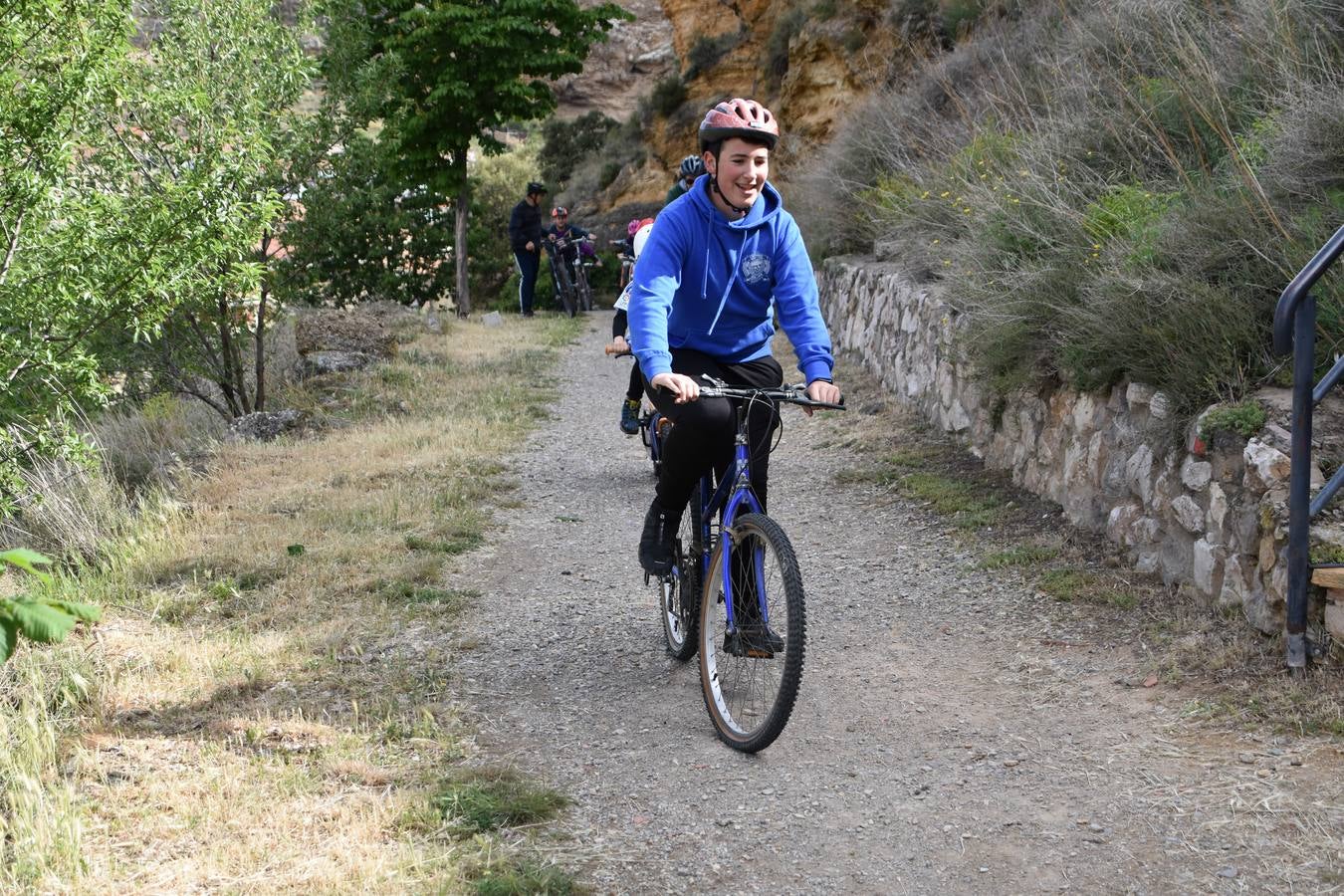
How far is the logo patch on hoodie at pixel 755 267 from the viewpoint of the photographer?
4492mm

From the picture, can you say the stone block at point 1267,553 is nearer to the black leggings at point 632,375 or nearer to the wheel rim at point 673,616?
the wheel rim at point 673,616

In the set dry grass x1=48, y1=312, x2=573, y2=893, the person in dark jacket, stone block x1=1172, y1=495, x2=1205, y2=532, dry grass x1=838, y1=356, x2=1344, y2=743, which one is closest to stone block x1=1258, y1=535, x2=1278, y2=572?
dry grass x1=838, y1=356, x2=1344, y2=743

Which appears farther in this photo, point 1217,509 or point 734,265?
point 1217,509

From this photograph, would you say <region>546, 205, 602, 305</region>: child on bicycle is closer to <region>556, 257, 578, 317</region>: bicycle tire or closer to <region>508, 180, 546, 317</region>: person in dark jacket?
<region>556, 257, 578, 317</region>: bicycle tire

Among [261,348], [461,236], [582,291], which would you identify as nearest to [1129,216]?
[261,348]

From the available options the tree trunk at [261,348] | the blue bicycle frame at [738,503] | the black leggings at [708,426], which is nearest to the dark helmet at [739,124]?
the black leggings at [708,426]

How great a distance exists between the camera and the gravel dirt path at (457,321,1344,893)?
3529mm

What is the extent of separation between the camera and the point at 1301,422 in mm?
4293

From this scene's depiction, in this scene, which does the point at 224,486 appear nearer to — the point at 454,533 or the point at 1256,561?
the point at 454,533

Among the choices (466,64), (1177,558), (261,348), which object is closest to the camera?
(1177,558)

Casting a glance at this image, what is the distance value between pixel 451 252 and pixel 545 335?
40.6 ft

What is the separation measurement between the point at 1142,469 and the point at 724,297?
7.89ft

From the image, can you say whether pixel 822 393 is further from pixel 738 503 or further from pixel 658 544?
pixel 658 544

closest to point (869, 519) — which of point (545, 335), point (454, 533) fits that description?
point (454, 533)
